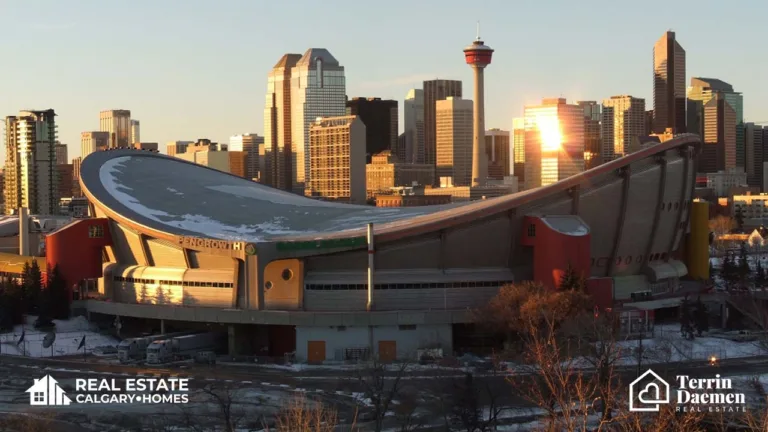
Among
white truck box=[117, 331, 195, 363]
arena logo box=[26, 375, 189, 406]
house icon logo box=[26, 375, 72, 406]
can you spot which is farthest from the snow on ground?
house icon logo box=[26, 375, 72, 406]

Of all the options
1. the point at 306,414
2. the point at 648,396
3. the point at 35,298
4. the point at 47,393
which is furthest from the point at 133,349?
the point at 648,396

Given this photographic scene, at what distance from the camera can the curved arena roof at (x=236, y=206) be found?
66062mm

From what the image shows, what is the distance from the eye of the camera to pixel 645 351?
56594 millimetres

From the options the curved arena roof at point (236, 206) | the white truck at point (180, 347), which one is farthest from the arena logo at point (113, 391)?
the curved arena roof at point (236, 206)

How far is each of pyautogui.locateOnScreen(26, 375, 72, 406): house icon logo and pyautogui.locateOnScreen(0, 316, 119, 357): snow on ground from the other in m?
10.6

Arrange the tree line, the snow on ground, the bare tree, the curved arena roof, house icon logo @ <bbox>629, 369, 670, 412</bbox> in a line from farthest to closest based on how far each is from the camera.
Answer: the tree line, the curved arena roof, the snow on ground, the bare tree, house icon logo @ <bbox>629, 369, 670, 412</bbox>

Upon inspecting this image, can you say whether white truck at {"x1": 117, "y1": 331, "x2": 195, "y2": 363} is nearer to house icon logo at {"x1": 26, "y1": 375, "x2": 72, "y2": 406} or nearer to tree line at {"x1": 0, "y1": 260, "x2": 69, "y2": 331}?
house icon logo at {"x1": 26, "y1": 375, "x2": 72, "y2": 406}

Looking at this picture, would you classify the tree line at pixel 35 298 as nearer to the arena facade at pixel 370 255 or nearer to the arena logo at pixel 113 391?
the arena facade at pixel 370 255

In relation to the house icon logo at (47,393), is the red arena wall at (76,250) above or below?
above

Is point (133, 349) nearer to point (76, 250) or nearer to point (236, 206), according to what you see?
point (76, 250)

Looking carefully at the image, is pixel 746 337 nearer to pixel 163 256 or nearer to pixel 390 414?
pixel 390 414

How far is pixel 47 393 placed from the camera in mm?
49656

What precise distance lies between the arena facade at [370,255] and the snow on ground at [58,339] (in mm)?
1785

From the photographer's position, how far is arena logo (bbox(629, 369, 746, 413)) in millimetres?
34344
